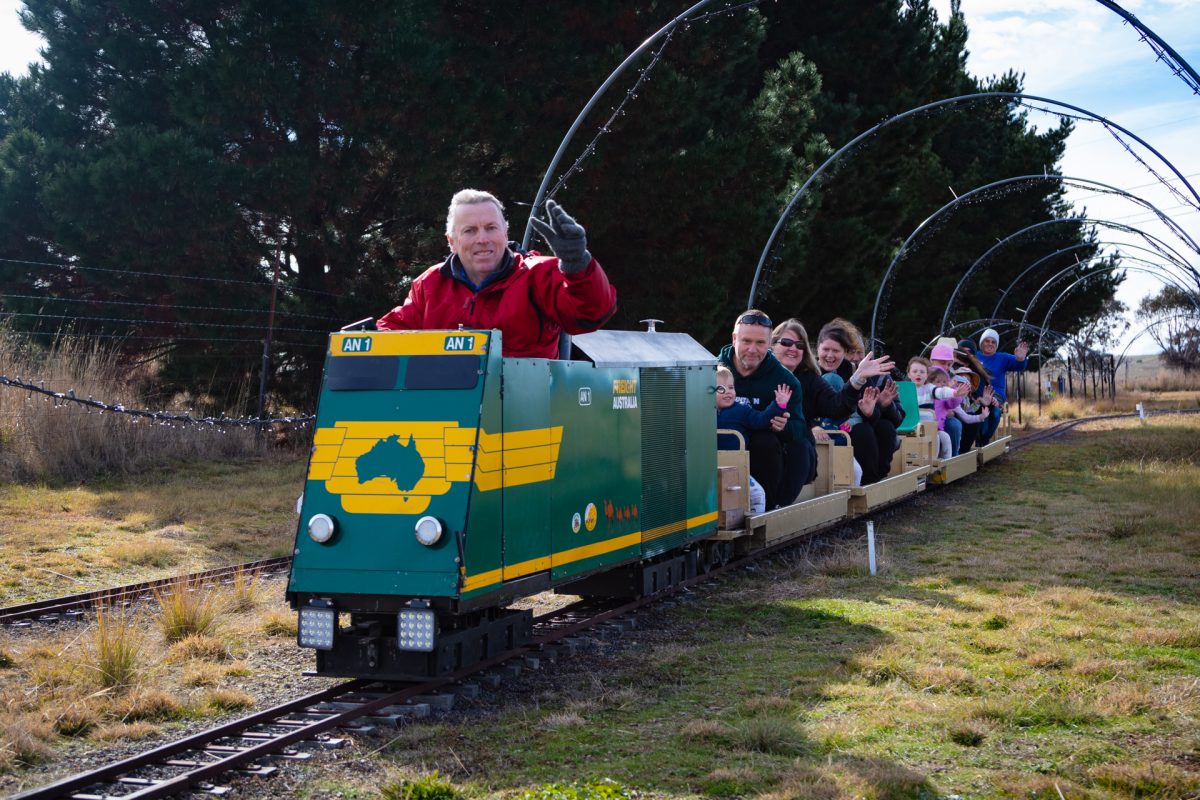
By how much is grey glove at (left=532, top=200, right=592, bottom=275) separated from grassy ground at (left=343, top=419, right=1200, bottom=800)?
246cm

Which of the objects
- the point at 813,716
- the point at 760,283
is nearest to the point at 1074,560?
the point at 813,716

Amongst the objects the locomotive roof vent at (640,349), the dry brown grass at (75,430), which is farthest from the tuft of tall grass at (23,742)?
the dry brown grass at (75,430)

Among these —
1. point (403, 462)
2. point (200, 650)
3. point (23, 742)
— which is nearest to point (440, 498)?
point (403, 462)

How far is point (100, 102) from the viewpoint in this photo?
24.6m

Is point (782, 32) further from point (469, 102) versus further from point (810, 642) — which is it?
point (810, 642)

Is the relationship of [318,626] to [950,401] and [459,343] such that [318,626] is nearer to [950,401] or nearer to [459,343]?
[459,343]

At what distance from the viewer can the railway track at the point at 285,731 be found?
563 centimetres

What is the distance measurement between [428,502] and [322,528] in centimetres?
63

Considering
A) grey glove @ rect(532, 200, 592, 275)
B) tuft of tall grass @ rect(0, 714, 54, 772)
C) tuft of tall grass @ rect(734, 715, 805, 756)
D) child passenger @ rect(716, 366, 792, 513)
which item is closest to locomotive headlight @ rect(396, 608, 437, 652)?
tuft of tall grass @ rect(734, 715, 805, 756)

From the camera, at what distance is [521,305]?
24.8ft

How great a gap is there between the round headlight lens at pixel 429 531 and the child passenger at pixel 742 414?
511 centimetres

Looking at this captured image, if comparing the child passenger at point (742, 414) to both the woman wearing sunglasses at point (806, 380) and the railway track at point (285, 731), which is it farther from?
the railway track at point (285, 731)

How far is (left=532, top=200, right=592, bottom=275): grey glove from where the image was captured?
6.79 metres

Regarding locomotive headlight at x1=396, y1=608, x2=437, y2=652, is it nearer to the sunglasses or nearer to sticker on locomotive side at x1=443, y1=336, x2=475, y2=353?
sticker on locomotive side at x1=443, y1=336, x2=475, y2=353
